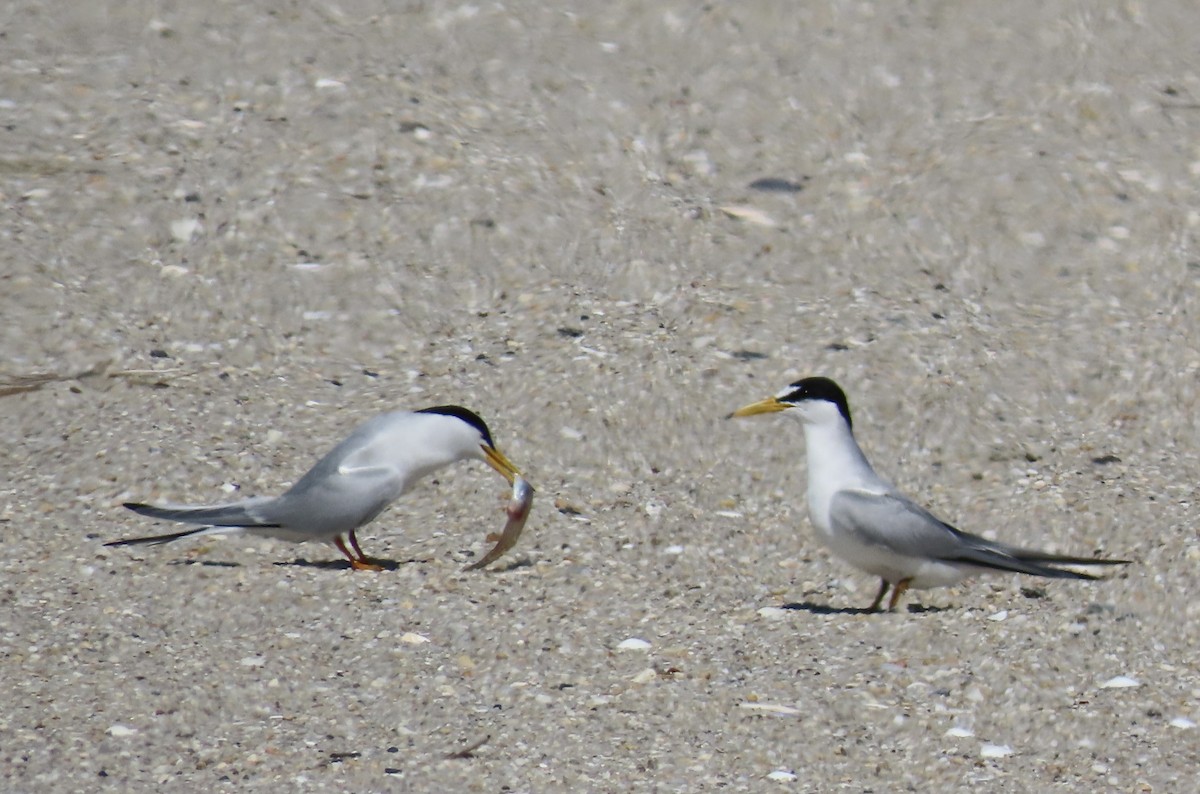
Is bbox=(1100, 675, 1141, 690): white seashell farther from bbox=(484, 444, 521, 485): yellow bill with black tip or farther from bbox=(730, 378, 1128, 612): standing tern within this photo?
bbox=(484, 444, 521, 485): yellow bill with black tip

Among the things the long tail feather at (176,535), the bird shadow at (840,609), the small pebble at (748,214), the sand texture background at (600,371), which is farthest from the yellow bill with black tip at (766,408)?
the small pebble at (748,214)

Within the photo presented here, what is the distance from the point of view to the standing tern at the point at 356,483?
18.1ft

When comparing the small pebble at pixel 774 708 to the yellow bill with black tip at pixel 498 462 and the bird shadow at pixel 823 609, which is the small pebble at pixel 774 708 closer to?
the bird shadow at pixel 823 609

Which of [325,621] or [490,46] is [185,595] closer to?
[325,621]

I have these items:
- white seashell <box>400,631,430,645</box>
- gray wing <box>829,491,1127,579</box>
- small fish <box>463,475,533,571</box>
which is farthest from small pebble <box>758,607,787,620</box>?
white seashell <box>400,631,430,645</box>

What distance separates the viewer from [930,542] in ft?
17.6

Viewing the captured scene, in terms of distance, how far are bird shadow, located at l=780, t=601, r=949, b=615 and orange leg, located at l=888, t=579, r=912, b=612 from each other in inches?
1.1

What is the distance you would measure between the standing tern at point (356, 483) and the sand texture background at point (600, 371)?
0.53 feet

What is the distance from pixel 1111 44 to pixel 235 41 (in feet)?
15.5

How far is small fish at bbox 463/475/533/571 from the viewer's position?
5582 mm

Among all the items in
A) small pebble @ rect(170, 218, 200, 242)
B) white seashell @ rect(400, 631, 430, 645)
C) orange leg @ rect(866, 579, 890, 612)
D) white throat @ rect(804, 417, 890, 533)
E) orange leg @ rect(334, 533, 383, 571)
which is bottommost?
orange leg @ rect(334, 533, 383, 571)

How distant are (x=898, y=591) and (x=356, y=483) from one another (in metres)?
1.79

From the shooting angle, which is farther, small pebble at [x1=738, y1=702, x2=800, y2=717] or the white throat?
the white throat

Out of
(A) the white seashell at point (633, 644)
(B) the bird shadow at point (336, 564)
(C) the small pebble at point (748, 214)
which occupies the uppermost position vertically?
(C) the small pebble at point (748, 214)
